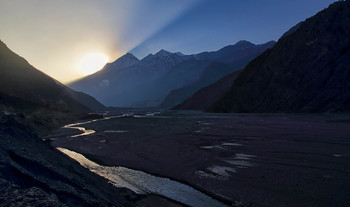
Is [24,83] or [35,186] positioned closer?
[35,186]

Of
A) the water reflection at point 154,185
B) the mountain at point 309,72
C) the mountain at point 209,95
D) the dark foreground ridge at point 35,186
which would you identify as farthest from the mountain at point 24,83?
the dark foreground ridge at point 35,186

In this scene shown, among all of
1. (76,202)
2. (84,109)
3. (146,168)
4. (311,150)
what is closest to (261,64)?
(311,150)

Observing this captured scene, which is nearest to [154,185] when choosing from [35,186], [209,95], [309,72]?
[35,186]

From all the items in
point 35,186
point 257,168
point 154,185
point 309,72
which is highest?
point 309,72

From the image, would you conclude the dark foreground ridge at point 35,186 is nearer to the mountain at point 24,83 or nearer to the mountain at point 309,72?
the mountain at point 309,72

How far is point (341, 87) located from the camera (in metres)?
39.9

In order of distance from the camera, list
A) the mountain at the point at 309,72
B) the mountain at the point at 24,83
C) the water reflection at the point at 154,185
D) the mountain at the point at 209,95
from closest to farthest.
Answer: the water reflection at the point at 154,185, the mountain at the point at 309,72, the mountain at the point at 24,83, the mountain at the point at 209,95

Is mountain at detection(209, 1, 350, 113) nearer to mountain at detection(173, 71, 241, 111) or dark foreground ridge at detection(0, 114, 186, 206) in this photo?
mountain at detection(173, 71, 241, 111)

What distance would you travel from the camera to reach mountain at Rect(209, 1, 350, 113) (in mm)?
41062

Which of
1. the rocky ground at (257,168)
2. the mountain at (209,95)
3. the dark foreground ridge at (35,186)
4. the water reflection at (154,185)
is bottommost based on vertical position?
the water reflection at (154,185)

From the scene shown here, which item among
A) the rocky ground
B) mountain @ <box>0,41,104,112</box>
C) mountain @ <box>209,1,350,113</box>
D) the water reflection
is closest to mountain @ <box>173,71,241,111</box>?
mountain @ <box>209,1,350,113</box>

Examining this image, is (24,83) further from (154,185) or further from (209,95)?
(154,185)

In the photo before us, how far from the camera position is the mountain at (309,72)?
135ft

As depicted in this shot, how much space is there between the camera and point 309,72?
153 feet
